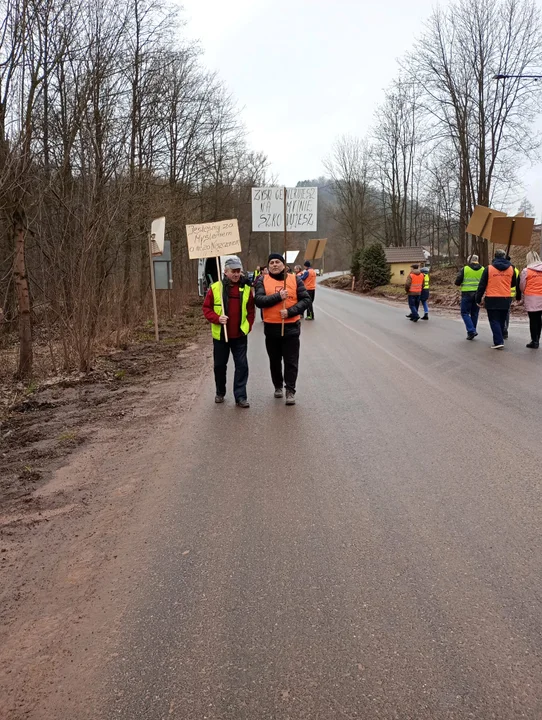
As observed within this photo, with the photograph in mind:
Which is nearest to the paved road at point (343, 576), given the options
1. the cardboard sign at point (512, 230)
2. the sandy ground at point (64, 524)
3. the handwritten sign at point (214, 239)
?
the sandy ground at point (64, 524)

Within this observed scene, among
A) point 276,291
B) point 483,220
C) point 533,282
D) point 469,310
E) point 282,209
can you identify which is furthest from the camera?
point 282,209

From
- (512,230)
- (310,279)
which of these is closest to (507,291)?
(512,230)

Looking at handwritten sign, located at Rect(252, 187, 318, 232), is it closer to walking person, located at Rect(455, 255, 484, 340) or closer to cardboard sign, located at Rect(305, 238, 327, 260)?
cardboard sign, located at Rect(305, 238, 327, 260)

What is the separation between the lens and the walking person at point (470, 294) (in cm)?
1225

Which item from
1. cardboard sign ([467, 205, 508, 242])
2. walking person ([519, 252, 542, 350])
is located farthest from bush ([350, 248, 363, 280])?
walking person ([519, 252, 542, 350])

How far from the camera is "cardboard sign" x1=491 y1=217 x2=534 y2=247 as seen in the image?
12.6m

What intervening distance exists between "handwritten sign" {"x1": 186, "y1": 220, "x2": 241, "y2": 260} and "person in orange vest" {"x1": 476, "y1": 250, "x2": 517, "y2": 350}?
510 centimetres

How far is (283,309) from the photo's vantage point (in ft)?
23.0

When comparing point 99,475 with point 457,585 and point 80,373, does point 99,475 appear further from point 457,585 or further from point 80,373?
point 80,373

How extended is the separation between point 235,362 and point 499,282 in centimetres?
618

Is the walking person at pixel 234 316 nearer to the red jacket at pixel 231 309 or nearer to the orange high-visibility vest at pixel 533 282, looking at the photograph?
the red jacket at pixel 231 309

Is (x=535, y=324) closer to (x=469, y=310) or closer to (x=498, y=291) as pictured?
(x=498, y=291)

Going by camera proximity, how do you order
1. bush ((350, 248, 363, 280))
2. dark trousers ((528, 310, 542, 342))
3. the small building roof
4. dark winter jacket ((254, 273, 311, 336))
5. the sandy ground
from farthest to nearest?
1. the small building roof
2. bush ((350, 248, 363, 280))
3. dark trousers ((528, 310, 542, 342))
4. dark winter jacket ((254, 273, 311, 336))
5. the sandy ground

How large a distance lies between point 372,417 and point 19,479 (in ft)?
11.9
